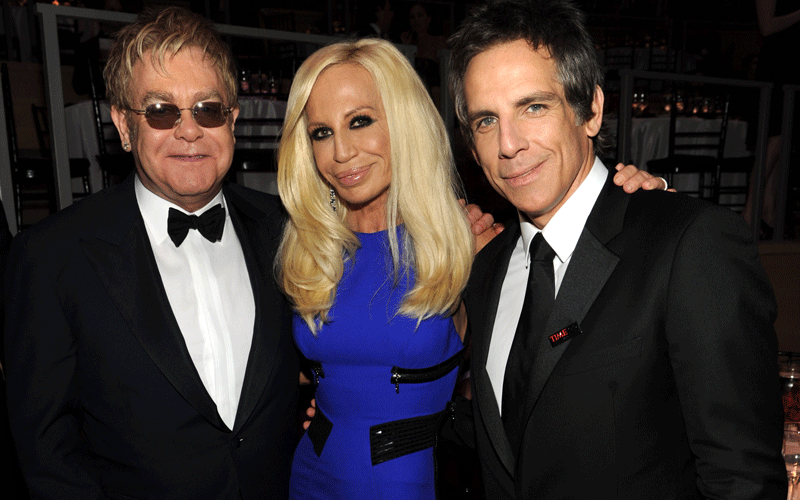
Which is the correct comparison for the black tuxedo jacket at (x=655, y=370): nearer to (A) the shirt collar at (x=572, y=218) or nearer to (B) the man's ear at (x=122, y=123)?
(A) the shirt collar at (x=572, y=218)

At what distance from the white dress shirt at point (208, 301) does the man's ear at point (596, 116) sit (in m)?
1.15

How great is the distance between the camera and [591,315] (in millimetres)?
1321

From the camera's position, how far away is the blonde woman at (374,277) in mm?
2012

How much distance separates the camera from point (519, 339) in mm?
1439

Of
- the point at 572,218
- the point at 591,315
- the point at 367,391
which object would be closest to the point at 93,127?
the point at 367,391

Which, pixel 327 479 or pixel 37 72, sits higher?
pixel 37 72

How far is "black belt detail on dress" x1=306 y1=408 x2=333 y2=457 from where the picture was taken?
206 cm

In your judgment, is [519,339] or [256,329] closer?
[519,339]

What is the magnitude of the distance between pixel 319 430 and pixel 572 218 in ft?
3.86

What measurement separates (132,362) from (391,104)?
118 centimetres

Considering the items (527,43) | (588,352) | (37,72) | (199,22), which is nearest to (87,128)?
(37,72)

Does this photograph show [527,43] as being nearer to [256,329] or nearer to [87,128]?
[256,329]

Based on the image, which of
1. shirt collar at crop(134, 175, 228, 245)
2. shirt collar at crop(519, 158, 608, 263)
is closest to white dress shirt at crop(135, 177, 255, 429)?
shirt collar at crop(134, 175, 228, 245)

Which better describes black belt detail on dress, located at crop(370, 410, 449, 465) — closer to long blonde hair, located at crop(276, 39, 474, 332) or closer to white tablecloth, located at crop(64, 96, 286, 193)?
long blonde hair, located at crop(276, 39, 474, 332)
